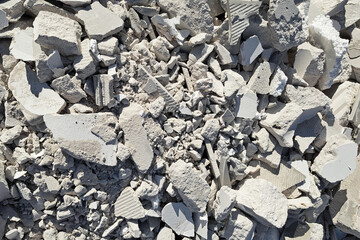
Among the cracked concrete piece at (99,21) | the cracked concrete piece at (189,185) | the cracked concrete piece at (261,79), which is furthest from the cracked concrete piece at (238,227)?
the cracked concrete piece at (99,21)

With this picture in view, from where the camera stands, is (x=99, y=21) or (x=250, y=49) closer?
(x=99, y=21)

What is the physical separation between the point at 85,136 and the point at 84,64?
17.6 inches

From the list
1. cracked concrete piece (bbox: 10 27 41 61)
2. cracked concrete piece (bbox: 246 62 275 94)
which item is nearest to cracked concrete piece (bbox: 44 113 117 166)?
cracked concrete piece (bbox: 10 27 41 61)

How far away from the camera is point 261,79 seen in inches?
108

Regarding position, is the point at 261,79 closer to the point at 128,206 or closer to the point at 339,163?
the point at 339,163

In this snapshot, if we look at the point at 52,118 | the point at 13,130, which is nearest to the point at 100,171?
the point at 52,118

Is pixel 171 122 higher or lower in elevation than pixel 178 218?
higher

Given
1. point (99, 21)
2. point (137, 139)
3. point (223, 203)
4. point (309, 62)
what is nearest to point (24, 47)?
point (99, 21)

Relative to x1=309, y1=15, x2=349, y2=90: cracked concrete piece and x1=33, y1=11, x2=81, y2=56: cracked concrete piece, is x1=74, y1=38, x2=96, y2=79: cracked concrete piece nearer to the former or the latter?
x1=33, y1=11, x2=81, y2=56: cracked concrete piece

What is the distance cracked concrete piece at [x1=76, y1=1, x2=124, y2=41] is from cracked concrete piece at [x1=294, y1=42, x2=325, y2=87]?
1.43 meters

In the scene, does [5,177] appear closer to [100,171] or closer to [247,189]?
[100,171]

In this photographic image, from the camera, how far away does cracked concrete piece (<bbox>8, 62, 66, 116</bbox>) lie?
7.39ft

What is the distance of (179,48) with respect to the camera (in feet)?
8.68

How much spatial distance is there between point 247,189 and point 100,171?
104cm
